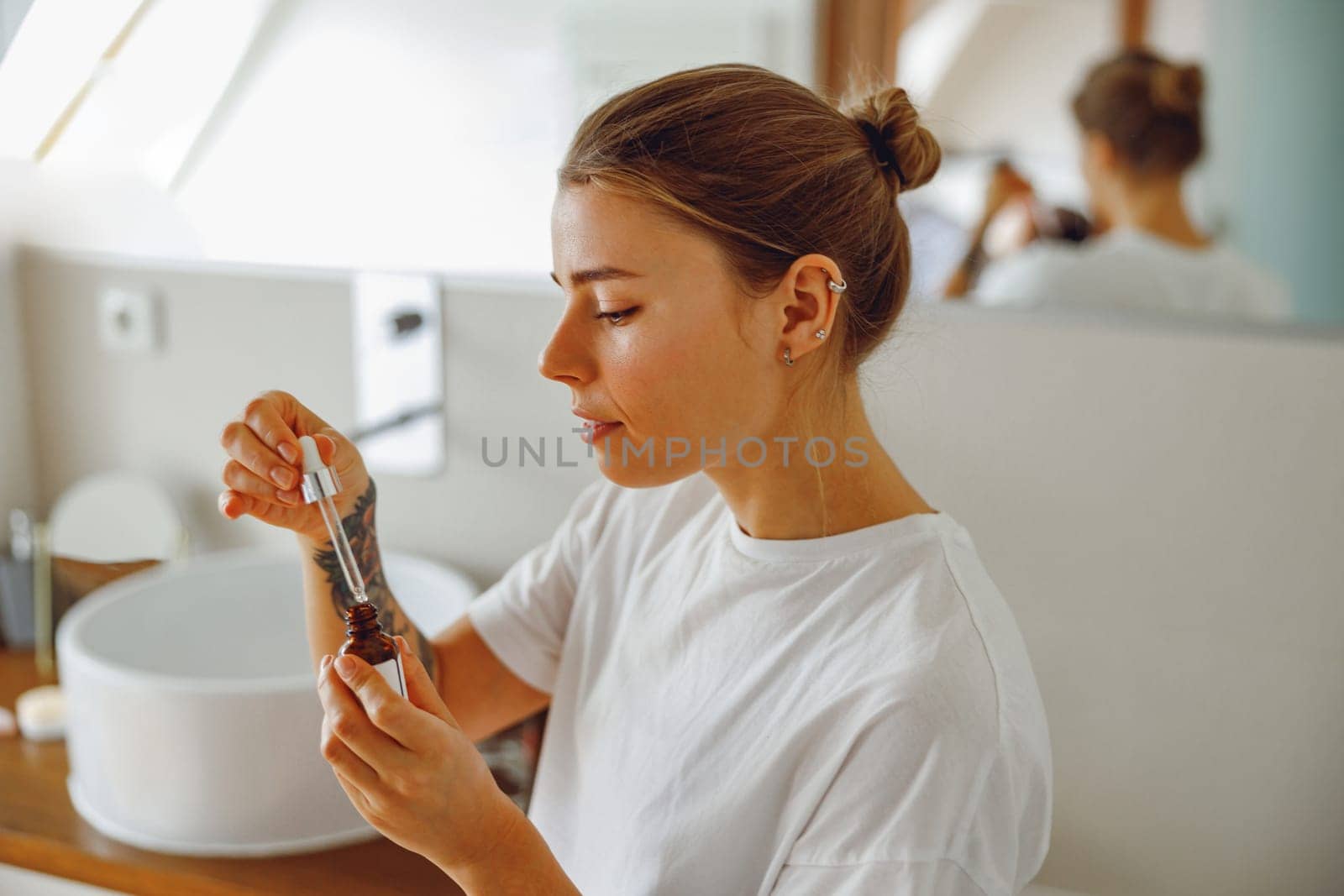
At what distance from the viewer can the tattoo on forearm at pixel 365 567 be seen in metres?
0.67

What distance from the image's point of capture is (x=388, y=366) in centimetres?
90

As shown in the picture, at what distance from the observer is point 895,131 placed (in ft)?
2.02

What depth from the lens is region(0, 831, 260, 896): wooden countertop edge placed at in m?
0.81

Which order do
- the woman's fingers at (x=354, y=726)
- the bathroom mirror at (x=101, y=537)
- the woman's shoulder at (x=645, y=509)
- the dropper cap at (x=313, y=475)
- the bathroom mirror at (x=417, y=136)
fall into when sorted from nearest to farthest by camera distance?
1. the woman's fingers at (x=354, y=726)
2. the dropper cap at (x=313, y=475)
3. the woman's shoulder at (x=645, y=509)
4. the bathroom mirror at (x=417, y=136)
5. the bathroom mirror at (x=101, y=537)

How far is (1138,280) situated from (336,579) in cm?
66

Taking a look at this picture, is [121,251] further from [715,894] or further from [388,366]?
[715,894]

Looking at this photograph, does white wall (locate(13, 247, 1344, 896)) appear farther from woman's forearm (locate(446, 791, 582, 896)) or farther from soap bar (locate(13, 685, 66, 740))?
soap bar (locate(13, 685, 66, 740))

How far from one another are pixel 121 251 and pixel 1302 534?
85cm

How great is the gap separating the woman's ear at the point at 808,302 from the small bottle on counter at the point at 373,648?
0.24m

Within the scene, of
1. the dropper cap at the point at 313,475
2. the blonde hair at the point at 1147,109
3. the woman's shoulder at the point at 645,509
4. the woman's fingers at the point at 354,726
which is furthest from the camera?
the blonde hair at the point at 1147,109

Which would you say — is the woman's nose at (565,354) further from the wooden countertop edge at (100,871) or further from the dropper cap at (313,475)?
the wooden countertop edge at (100,871)

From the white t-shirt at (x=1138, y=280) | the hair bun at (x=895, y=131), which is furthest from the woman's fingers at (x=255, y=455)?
the white t-shirt at (x=1138, y=280)

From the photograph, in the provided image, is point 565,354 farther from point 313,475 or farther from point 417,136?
point 417,136

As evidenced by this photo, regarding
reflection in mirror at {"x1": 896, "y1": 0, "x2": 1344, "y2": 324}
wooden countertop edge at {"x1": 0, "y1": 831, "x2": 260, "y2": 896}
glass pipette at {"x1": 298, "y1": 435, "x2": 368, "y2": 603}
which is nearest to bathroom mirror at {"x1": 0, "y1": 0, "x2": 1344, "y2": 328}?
reflection in mirror at {"x1": 896, "y1": 0, "x2": 1344, "y2": 324}
